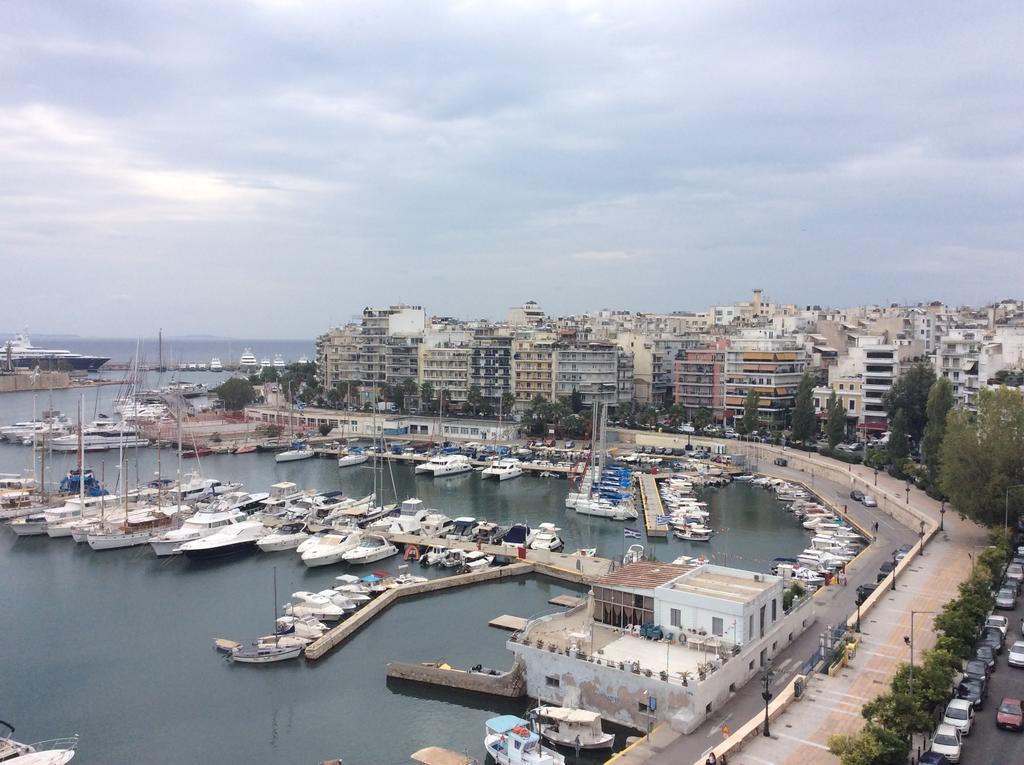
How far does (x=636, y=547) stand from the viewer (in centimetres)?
2820

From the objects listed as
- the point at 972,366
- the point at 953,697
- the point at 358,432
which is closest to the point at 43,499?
the point at 358,432

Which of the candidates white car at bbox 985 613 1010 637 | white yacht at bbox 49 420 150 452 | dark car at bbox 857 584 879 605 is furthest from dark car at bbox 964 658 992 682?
white yacht at bbox 49 420 150 452

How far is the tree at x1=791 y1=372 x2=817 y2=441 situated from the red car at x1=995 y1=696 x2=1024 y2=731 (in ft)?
111

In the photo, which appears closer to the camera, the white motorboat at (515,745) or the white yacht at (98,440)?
the white motorboat at (515,745)

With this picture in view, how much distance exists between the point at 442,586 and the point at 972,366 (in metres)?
31.1

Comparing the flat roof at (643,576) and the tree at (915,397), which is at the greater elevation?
the tree at (915,397)

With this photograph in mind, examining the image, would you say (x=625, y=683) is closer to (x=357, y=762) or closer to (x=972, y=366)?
(x=357, y=762)

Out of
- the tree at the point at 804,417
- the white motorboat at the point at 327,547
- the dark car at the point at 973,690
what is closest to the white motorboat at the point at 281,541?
the white motorboat at the point at 327,547

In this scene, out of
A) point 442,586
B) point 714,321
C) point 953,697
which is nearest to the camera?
point 953,697

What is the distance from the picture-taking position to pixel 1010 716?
527 inches

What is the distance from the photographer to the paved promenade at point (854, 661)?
43.6ft

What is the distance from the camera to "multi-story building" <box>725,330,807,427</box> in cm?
5309

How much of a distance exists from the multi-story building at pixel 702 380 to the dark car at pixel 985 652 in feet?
131

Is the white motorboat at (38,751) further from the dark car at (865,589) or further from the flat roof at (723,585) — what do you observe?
the dark car at (865,589)
